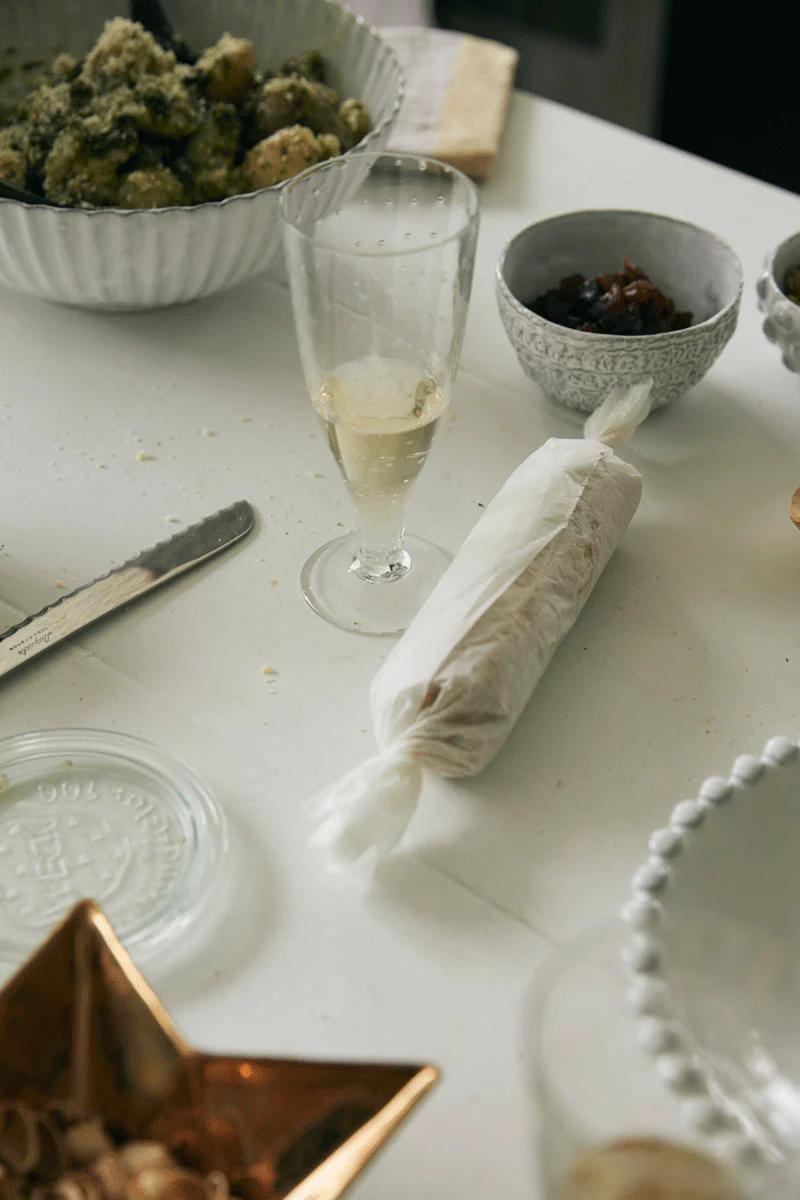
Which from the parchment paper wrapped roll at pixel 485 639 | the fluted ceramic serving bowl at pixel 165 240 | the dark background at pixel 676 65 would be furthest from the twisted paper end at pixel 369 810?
the dark background at pixel 676 65

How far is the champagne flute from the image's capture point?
77 centimetres

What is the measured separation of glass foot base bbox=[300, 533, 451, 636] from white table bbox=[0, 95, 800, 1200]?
0.01 m

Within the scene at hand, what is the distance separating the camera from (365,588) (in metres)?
0.86

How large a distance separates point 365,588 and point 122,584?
15 centimetres

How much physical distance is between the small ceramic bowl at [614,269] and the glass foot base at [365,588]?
0.18m

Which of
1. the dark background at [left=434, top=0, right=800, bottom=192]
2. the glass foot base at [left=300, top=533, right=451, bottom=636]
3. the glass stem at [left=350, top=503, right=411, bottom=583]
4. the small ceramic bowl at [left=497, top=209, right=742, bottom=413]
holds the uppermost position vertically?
the small ceramic bowl at [left=497, top=209, right=742, bottom=413]

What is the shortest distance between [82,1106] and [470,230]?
50 cm

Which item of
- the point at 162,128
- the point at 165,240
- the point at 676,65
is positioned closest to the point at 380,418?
the point at 165,240

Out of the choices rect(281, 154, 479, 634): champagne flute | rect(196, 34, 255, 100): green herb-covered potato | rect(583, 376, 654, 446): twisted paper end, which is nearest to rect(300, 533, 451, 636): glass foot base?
rect(281, 154, 479, 634): champagne flute

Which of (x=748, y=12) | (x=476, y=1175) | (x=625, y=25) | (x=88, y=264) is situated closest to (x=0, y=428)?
(x=88, y=264)

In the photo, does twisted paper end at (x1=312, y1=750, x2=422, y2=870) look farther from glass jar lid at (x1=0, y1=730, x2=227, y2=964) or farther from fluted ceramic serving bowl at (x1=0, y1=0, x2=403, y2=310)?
fluted ceramic serving bowl at (x1=0, y1=0, x2=403, y2=310)

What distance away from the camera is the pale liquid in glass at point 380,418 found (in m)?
0.79

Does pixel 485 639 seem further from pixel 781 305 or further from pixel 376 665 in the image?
Result: pixel 781 305

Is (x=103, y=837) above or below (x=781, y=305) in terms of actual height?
below
